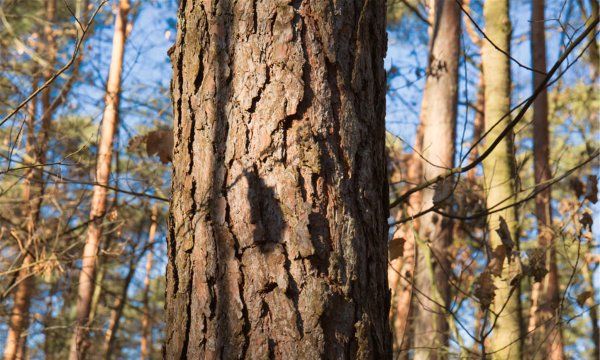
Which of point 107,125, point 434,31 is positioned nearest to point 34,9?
point 107,125

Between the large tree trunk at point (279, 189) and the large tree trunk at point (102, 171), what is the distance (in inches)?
186

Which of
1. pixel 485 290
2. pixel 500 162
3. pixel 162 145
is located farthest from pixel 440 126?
pixel 162 145

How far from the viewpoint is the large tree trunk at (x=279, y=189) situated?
1.45m

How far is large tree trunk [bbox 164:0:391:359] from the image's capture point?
1447 mm

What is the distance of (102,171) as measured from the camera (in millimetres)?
6883

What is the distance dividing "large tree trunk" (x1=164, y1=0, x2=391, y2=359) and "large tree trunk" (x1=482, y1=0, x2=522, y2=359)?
2907mm

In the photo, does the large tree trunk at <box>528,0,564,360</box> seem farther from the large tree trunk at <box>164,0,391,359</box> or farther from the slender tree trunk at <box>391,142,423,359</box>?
the large tree trunk at <box>164,0,391,359</box>

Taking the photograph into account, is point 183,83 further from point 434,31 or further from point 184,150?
point 434,31

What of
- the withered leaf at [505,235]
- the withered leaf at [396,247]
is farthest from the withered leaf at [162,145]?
the withered leaf at [505,235]

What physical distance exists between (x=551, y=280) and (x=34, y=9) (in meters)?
9.15

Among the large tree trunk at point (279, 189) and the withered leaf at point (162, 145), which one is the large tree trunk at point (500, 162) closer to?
the withered leaf at point (162, 145)

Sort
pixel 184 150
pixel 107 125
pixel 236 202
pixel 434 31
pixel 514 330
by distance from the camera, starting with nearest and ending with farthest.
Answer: pixel 236 202 → pixel 184 150 → pixel 514 330 → pixel 434 31 → pixel 107 125

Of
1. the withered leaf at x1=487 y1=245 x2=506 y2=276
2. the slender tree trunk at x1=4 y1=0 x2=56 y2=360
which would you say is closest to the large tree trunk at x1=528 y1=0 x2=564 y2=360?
the withered leaf at x1=487 y1=245 x2=506 y2=276

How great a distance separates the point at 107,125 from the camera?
24.3 feet
